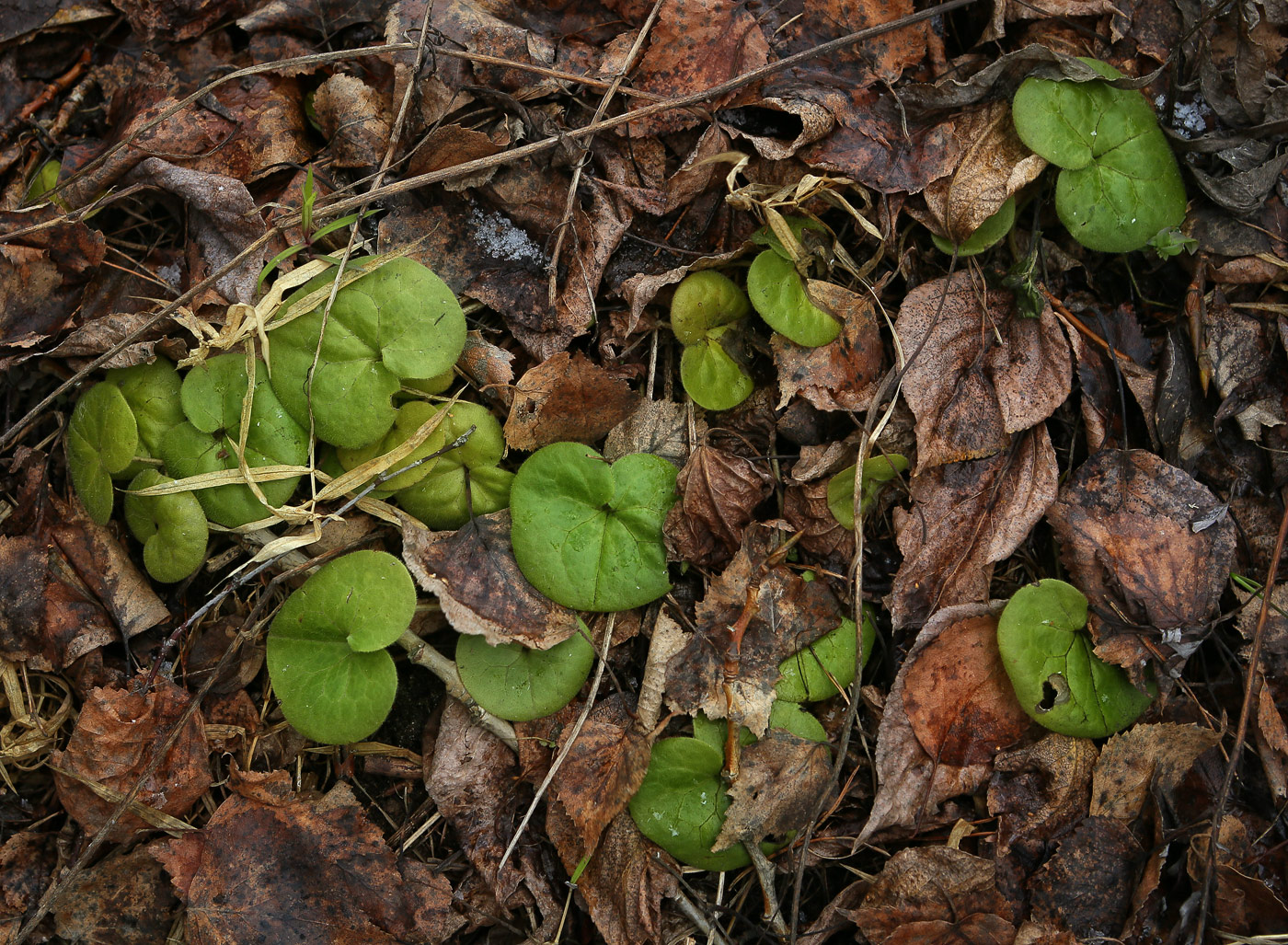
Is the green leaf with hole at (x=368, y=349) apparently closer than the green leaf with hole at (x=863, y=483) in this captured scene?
Yes

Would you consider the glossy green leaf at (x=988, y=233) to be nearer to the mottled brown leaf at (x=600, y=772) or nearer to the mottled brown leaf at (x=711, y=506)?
the mottled brown leaf at (x=711, y=506)

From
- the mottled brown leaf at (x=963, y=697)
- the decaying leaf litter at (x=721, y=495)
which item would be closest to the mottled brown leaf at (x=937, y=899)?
the decaying leaf litter at (x=721, y=495)

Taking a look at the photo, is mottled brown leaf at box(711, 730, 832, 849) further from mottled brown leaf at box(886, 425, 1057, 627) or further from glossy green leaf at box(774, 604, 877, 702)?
mottled brown leaf at box(886, 425, 1057, 627)

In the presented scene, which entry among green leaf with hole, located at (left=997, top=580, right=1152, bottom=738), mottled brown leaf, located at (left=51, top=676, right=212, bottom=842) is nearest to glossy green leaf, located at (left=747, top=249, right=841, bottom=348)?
green leaf with hole, located at (left=997, top=580, right=1152, bottom=738)

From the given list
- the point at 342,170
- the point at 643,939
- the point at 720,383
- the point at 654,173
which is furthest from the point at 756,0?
the point at 643,939

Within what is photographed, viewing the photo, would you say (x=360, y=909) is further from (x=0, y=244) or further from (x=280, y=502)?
(x=0, y=244)

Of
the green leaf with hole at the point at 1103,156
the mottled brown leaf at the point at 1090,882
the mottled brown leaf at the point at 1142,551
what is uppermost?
the green leaf with hole at the point at 1103,156
